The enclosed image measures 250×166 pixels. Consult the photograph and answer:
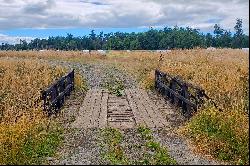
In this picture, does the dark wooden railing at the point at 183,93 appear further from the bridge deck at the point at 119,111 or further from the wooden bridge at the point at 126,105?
the bridge deck at the point at 119,111

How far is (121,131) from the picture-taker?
12.7m

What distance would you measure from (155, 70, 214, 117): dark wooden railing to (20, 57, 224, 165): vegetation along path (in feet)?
1.12

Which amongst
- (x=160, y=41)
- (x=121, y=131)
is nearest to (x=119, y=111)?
(x=121, y=131)

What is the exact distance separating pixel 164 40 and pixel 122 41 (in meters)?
16.9

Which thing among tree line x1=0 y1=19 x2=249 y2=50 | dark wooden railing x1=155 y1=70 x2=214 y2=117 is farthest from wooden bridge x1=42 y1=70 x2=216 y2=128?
tree line x1=0 y1=19 x2=249 y2=50

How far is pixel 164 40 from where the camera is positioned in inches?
5965

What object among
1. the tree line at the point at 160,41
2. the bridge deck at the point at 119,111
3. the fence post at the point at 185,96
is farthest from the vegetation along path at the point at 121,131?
the tree line at the point at 160,41

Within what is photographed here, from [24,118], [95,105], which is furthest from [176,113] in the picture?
[24,118]

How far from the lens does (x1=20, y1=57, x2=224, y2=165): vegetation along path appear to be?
→ 9.88 metres

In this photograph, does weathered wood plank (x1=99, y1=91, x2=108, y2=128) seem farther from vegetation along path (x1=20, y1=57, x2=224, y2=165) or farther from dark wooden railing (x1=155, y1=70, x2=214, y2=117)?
dark wooden railing (x1=155, y1=70, x2=214, y2=117)

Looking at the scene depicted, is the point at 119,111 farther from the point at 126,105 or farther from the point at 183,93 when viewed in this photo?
the point at 183,93

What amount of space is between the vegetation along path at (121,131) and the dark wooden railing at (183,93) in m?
0.34

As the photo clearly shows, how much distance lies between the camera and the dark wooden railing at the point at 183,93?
13375 millimetres

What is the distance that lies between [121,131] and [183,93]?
12.2 feet
